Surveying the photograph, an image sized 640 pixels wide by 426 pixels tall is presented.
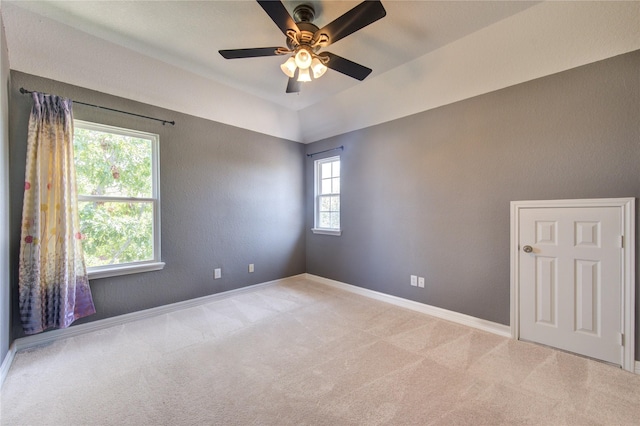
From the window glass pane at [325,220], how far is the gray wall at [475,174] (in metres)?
0.45

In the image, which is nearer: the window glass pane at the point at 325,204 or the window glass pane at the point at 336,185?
the window glass pane at the point at 336,185

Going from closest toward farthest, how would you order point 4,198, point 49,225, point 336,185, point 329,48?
point 4,198 < point 49,225 < point 329,48 < point 336,185

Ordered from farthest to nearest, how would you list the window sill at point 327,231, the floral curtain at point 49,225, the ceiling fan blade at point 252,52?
1. the window sill at point 327,231
2. the floral curtain at point 49,225
3. the ceiling fan blade at point 252,52

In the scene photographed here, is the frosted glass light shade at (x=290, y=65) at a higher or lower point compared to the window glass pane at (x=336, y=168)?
higher

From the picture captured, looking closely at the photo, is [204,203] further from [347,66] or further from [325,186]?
[347,66]

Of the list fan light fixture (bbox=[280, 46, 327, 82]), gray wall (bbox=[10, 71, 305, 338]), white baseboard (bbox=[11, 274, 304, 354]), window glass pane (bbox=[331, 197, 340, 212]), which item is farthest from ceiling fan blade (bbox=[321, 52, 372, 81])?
white baseboard (bbox=[11, 274, 304, 354])

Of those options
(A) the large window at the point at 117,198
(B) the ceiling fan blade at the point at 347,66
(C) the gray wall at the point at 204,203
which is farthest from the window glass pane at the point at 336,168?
(A) the large window at the point at 117,198

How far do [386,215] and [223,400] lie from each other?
2.74 meters

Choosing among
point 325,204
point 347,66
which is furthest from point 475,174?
point 325,204

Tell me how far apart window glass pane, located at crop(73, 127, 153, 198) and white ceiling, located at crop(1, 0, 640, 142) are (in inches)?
20.0

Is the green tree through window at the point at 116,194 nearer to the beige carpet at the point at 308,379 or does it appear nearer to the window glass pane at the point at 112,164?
the window glass pane at the point at 112,164

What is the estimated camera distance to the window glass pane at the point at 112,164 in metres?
2.70

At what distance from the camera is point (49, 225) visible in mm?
2391

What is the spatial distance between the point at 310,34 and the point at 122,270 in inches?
119
